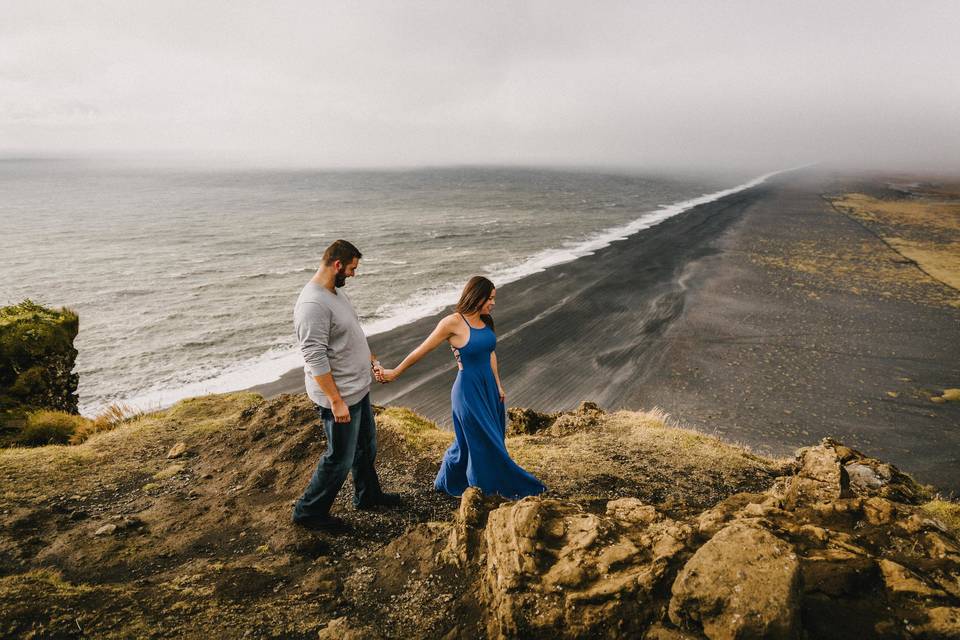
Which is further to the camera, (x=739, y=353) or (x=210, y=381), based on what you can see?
(x=739, y=353)

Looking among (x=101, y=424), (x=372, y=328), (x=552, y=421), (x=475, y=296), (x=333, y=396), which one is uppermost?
(x=475, y=296)

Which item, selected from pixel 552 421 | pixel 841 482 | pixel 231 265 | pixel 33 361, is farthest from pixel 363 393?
pixel 231 265

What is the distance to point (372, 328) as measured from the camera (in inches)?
805

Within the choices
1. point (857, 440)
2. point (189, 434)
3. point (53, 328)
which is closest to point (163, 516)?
point (189, 434)

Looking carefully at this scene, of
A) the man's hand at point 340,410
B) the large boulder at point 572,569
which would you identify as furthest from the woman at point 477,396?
the large boulder at point 572,569

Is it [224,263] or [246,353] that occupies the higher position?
[224,263]

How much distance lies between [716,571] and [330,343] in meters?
3.21

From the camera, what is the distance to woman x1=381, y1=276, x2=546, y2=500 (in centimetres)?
451

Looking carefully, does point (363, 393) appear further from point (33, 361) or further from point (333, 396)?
point (33, 361)

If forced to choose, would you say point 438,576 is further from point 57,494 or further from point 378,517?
point 57,494

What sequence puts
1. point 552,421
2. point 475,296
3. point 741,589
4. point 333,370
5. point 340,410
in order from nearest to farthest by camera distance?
point 741,589 < point 340,410 < point 333,370 < point 475,296 < point 552,421

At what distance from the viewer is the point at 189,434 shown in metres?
7.21

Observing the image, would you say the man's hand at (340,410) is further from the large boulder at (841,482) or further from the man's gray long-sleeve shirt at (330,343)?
the large boulder at (841,482)

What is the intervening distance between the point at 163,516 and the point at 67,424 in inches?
178
